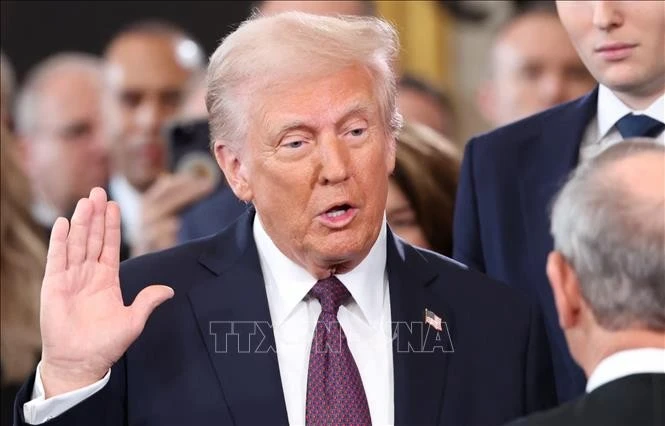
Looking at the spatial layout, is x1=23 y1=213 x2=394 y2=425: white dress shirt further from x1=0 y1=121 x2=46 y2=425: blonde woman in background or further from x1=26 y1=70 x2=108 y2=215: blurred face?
x1=26 y1=70 x2=108 y2=215: blurred face

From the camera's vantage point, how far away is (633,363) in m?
2.16

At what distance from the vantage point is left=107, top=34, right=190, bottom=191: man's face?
5266mm

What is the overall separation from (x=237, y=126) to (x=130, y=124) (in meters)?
2.58

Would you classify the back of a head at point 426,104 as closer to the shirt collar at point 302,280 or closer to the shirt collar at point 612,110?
the shirt collar at point 612,110

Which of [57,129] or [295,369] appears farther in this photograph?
[57,129]

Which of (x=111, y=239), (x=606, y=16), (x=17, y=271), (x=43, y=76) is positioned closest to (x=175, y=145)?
(x=17, y=271)

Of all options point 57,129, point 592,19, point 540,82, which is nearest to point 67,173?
point 57,129

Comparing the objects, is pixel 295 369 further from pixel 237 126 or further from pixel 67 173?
pixel 67 173

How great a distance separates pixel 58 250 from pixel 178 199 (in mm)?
2003

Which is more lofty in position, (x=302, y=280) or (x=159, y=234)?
(x=159, y=234)

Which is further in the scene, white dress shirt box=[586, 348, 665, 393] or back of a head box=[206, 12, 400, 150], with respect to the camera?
back of a head box=[206, 12, 400, 150]

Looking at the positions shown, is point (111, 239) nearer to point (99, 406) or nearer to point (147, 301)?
point (147, 301)

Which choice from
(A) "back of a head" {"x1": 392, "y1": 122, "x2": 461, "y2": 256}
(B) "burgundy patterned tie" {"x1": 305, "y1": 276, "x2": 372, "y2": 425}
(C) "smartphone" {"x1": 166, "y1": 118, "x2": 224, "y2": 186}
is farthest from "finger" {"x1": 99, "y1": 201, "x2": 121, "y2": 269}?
(C) "smartphone" {"x1": 166, "y1": 118, "x2": 224, "y2": 186}

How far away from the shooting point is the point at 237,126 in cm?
277
